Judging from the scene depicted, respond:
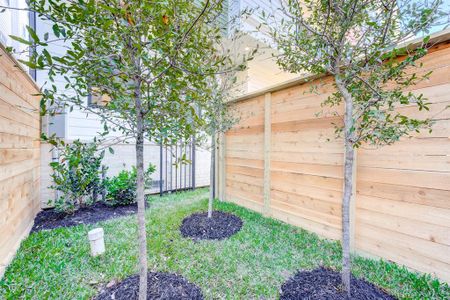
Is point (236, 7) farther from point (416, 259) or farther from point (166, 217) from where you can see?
point (416, 259)

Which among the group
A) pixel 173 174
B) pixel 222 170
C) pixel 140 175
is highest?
pixel 140 175

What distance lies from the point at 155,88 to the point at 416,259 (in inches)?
112

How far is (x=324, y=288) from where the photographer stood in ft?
5.81

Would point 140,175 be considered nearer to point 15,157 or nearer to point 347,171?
point 347,171

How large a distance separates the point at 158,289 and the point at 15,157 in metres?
2.23

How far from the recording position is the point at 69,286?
1.87 metres

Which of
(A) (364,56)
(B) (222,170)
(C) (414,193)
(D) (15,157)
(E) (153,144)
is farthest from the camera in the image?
(E) (153,144)

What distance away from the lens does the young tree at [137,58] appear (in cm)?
106

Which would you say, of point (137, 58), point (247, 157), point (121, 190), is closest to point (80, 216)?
point (121, 190)

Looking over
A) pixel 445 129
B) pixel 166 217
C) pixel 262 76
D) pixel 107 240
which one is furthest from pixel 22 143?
pixel 262 76

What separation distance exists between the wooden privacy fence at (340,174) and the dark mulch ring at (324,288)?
26.2 inches

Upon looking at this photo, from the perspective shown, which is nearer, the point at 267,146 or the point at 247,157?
the point at 267,146

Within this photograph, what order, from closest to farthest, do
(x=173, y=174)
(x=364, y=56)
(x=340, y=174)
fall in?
(x=364, y=56) → (x=340, y=174) → (x=173, y=174)

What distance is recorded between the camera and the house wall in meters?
2.07
